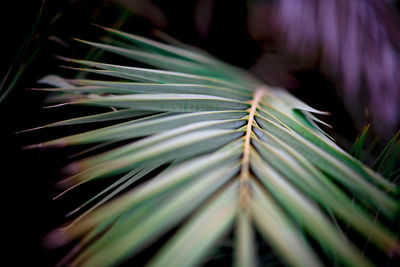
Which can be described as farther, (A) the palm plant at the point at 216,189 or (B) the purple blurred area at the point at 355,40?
(B) the purple blurred area at the point at 355,40

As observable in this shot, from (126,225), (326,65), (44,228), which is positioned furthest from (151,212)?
(326,65)

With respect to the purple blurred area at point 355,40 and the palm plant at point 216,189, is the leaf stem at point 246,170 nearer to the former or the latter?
the palm plant at point 216,189

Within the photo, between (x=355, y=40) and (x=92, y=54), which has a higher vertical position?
(x=355, y=40)

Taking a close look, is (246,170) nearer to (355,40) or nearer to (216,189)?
(216,189)

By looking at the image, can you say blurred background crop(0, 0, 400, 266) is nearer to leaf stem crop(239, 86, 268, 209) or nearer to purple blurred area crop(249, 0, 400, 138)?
purple blurred area crop(249, 0, 400, 138)

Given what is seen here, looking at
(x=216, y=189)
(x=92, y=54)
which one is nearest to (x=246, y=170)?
(x=216, y=189)

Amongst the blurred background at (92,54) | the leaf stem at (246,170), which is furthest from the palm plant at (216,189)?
the blurred background at (92,54)

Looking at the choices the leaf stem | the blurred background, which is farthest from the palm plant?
the blurred background

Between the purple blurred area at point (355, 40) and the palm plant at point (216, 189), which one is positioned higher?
the purple blurred area at point (355, 40)
